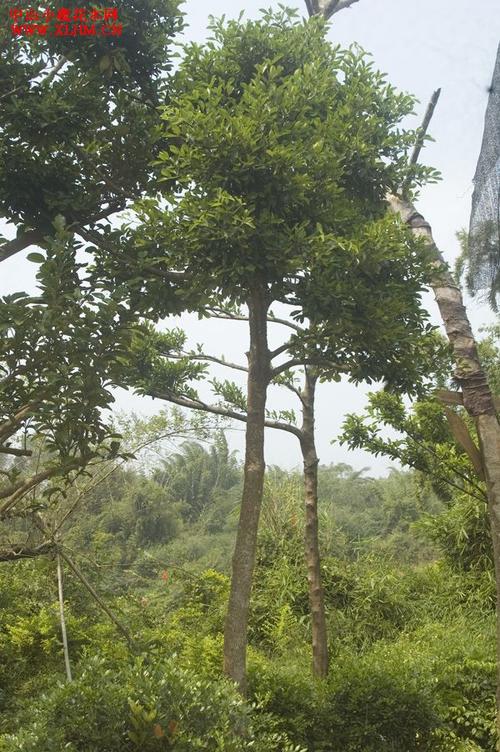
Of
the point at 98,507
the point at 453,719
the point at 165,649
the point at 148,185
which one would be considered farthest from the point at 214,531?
the point at 148,185

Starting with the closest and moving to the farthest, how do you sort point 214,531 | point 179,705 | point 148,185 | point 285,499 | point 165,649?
point 179,705
point 148,185
point 165,649
point 285,499
point 214,531

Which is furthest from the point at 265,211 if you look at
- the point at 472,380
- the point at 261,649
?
the point at 261,649

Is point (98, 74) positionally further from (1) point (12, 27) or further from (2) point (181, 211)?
(2) point (181, 211)

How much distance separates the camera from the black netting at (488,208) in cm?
339

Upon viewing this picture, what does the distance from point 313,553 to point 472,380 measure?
214 cm

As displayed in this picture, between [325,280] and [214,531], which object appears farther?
[214,531]

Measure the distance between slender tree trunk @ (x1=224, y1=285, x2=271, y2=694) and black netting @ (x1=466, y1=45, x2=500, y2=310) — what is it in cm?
132

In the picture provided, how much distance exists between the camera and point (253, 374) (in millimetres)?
4168

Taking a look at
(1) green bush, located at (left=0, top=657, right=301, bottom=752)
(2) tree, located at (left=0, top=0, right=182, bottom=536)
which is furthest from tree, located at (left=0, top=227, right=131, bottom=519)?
(1) green bush, located at (left=0, top=657, right=301, bottom=752)

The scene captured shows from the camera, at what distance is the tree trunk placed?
3951mm

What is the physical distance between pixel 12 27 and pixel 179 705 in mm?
3406

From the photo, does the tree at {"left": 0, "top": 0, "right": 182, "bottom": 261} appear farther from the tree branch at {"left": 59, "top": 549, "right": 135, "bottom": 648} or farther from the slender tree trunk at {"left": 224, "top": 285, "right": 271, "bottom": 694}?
the tree branch at {"left": 59, "top": 549, "right": 135, "bottom": 648}

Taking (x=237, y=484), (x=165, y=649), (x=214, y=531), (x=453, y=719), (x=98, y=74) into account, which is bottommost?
(x=453, y=719)

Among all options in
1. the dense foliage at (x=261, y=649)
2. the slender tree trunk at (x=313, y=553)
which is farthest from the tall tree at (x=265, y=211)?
the slender tree trunk at (x=313, y=553)
